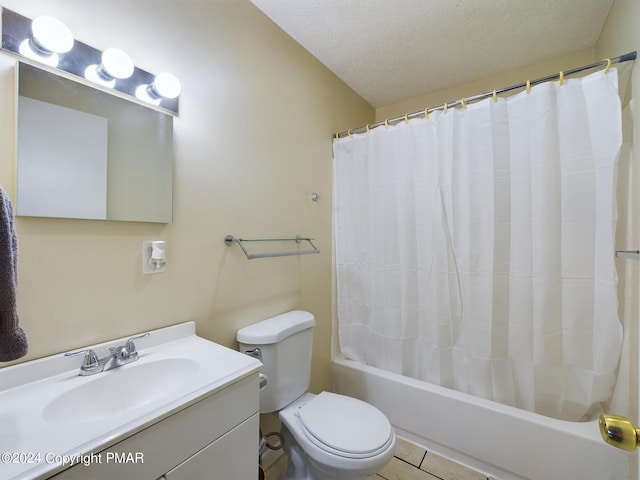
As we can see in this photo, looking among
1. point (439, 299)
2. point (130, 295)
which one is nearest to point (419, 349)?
point (439, 299)

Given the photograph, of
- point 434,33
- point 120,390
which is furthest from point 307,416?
point 434,33

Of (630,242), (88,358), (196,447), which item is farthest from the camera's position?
(630,242)

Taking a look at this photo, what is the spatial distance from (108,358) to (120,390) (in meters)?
0.11

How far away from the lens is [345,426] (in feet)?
4.00

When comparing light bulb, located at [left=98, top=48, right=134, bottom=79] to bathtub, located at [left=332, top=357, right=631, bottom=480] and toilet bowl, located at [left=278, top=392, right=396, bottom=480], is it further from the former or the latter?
bathtub, located at [left=332, top=357, right=631, bottom=480]

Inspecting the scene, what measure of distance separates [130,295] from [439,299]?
1513 millimetres

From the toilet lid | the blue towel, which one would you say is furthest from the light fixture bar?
the toilet lid

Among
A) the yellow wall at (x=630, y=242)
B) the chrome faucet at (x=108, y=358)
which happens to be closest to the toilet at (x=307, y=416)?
the chrome faucet at (x=108, y=358)

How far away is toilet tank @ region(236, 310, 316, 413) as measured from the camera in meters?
1.30

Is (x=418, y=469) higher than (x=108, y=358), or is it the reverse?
(x=108, y=358)

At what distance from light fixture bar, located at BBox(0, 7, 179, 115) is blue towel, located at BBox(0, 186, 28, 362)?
0.52 m

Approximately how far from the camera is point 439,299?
1605 millimetres

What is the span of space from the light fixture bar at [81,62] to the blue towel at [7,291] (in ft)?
1.71

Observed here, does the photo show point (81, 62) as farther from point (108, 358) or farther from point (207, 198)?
point (108, 358)
